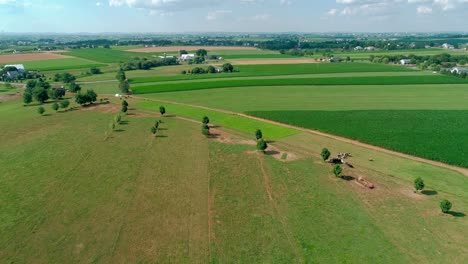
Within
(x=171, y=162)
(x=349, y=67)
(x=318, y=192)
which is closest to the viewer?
(x=318, y=192)

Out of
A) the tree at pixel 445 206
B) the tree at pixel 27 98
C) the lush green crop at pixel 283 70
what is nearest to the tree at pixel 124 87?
the lush green crop at pixel 283 70

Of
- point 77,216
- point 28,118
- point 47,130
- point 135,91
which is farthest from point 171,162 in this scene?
point 135,91

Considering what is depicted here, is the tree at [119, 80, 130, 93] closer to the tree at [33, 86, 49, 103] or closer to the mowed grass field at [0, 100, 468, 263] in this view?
the tree at [33, 86, 49, 103]

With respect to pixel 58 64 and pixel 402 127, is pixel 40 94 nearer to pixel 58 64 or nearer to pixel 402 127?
pixel 402 127

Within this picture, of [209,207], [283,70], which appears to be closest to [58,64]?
[283,70]

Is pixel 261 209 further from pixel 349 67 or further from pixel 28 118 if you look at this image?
pixel 349 67

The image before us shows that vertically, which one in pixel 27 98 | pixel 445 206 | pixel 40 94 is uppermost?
pixel 40 94
